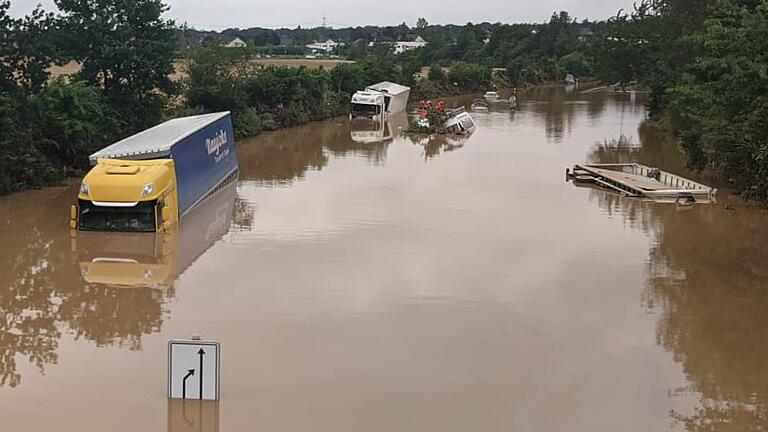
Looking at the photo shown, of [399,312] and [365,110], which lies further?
[365,110]

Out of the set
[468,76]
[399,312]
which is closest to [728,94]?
[399,312]

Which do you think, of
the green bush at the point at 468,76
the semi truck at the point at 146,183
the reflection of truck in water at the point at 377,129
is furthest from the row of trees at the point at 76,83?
the green bush at the point at 468,76

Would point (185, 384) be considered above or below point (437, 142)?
below

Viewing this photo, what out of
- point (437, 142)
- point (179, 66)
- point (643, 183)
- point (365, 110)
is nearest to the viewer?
point (643, 183)

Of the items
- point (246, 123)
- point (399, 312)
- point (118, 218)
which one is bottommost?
point (399, 312)

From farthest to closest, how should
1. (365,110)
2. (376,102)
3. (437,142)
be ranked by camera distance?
1. (365,110)
2. (376,102)
3. (437,142)

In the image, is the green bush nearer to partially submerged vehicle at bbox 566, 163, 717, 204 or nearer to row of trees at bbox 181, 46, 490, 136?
row of trees at bbox 181, 46, 490, 136

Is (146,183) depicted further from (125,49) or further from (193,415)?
(125,49)

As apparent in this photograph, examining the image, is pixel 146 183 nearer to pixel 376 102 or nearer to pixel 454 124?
pixel 454 124
